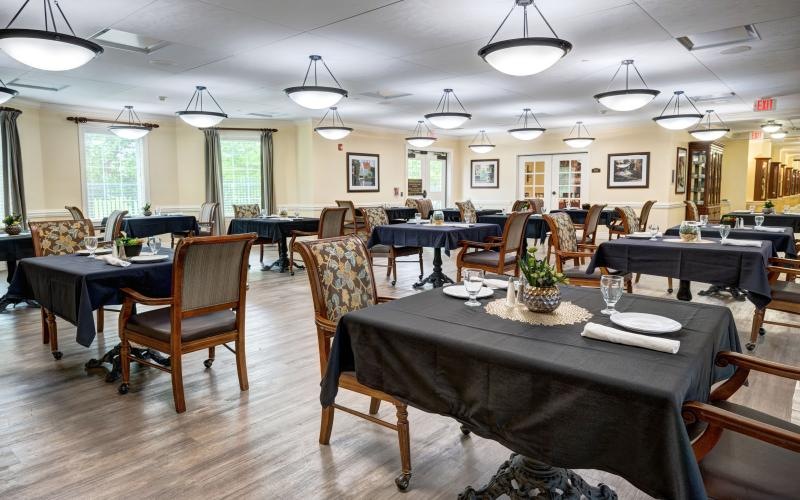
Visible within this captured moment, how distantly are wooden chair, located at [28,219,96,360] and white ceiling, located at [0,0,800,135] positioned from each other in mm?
1702

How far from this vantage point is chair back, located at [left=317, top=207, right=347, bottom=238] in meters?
6.62

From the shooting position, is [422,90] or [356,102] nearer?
[422,90]

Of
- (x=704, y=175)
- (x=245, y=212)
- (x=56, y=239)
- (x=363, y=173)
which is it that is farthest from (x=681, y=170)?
(x=56, y=239)

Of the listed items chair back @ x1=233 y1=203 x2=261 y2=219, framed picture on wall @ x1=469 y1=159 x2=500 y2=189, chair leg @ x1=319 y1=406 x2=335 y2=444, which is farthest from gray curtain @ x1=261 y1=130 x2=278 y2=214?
chair leg @ x1=319 y1=406 x2=335 y2=444

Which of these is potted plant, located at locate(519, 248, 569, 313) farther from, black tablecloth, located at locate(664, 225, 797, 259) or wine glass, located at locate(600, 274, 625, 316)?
black tablecloth, located at locate(664, 225, 797, 259)

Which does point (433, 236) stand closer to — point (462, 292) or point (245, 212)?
point (462, 292)

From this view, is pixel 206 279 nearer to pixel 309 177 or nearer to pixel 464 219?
pixel 464 219

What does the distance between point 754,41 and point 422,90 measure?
394 cm

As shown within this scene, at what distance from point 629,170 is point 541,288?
1091 cm

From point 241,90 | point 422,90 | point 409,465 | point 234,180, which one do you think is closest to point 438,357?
point 409,465

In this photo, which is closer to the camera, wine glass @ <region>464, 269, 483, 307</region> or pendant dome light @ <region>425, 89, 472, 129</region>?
wine glass @ <region>464, 269, 483, 307</region>

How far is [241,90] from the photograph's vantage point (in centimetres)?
749

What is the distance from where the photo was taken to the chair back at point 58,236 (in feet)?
13.2

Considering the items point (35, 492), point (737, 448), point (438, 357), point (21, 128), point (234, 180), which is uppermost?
point (21, 128)
